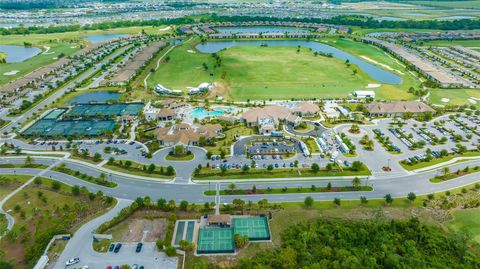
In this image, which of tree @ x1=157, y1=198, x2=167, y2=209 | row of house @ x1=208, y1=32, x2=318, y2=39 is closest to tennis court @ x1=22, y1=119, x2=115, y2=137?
tree @ x1=157, y1=198, x2=167, y2=209

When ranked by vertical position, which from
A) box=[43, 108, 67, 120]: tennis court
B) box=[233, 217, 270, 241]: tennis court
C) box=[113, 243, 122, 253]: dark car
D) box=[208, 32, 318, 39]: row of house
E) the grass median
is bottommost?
box=[113, 243, 122, 253]: dark car

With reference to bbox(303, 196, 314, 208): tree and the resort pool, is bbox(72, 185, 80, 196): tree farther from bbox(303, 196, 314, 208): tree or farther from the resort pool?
the resort pool

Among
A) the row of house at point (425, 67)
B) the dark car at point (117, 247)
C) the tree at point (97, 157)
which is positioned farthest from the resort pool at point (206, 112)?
the row of house at point (425, 67)

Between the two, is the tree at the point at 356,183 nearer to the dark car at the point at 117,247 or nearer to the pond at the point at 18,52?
the dark car at the point at 117,247

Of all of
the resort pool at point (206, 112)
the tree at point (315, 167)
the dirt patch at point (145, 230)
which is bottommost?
the dirt patch at point (145, 230)

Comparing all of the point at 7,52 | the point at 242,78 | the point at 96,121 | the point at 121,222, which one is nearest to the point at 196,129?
the point at 96,121

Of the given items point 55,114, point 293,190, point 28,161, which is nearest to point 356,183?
point 293,190
